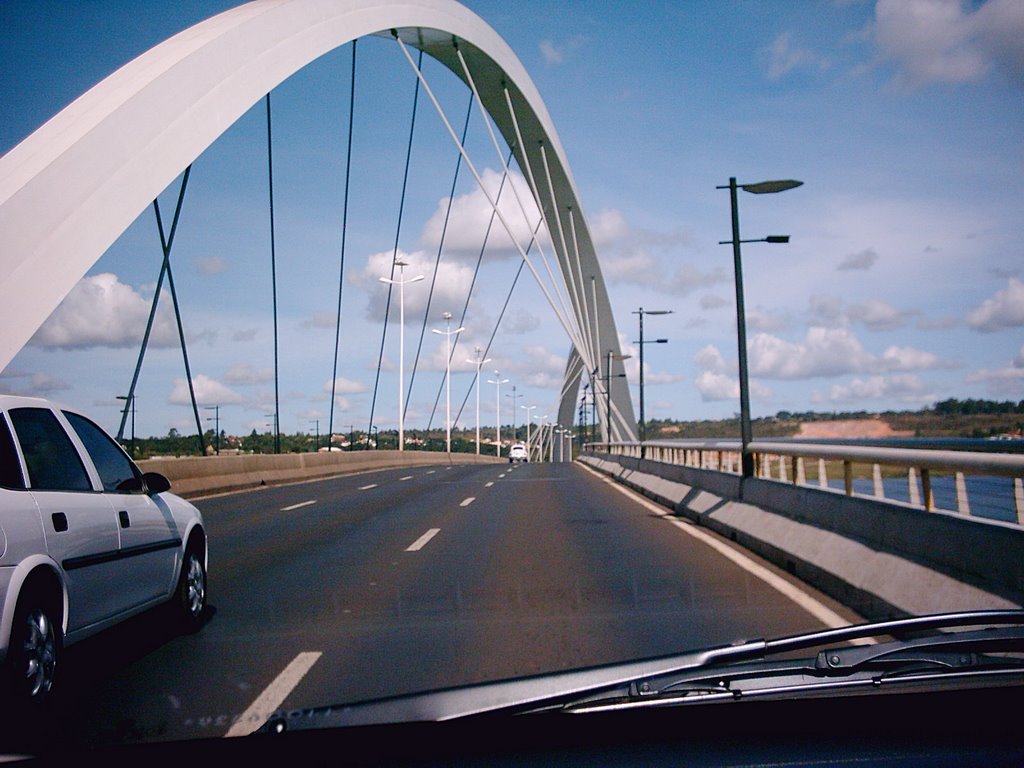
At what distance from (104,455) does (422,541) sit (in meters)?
6.68

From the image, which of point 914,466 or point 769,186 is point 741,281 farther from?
point 914,466

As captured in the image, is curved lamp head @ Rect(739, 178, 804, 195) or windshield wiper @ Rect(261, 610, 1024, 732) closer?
windshield wiper @ Rect(261, 610, 1024, 732)

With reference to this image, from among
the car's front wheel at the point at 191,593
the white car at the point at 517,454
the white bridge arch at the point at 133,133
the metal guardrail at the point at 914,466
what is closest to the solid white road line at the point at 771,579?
the metal guardrail at the point at 914,466

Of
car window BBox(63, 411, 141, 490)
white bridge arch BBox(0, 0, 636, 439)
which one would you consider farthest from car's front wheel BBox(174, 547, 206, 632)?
white bridge arch BBox(0, 0, 636, 439)

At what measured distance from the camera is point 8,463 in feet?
17.8

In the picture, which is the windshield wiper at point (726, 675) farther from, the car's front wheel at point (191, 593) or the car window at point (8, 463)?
the car's front wheel at point (191, 593)

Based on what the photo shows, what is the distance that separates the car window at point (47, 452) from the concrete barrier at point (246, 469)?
11746mm

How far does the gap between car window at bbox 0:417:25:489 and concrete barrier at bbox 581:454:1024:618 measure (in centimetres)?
537

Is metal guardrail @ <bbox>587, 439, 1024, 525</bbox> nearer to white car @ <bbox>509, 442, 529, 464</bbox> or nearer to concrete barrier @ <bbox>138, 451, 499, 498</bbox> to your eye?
concrete barrier @ <bbox>138, 451, 499, 498</bbox>

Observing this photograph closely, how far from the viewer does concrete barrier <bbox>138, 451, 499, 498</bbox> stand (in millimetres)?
22891

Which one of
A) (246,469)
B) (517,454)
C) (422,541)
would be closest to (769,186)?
(422,541)

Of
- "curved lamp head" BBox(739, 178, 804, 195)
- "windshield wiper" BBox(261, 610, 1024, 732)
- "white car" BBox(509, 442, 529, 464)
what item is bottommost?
"windshield wiper" BBox(261, 610, 1024, 732)

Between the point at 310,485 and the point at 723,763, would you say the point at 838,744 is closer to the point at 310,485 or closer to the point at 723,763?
the point at 723,763

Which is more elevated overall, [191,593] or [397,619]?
[191,593]
